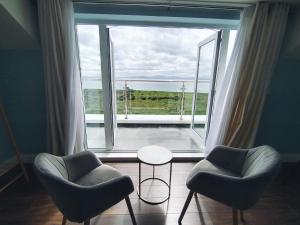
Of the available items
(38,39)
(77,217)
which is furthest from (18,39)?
(77,217)

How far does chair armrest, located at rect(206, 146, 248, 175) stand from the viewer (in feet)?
4.96

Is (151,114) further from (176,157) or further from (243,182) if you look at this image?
(243,182)

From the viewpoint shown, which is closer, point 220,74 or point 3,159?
point 3,159

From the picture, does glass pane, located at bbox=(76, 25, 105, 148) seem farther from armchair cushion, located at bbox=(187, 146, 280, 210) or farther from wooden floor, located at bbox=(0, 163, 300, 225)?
armchair cushion, located at bbox=(187, 146, 280, 210)

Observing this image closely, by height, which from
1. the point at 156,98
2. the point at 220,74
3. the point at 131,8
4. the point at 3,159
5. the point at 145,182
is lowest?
the point at 145,182

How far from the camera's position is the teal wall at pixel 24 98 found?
6.44 feet

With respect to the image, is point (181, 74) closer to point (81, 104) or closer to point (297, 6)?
point (297, 6)

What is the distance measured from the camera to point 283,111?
7.60ft

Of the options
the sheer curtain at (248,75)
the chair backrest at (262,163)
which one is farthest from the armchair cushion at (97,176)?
the sheer curtain at (248,75)

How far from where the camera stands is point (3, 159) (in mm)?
2053

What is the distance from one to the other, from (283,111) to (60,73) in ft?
9.57

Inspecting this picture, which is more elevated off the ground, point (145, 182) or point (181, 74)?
point (181, 74)

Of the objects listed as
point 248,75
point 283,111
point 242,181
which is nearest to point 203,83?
point 248,75

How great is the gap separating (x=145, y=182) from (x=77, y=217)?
101 centimetres
